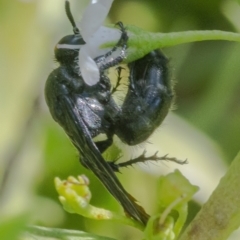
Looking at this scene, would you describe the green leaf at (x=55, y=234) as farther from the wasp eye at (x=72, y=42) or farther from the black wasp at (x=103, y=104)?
the wasp eye at (x=72, y=42)

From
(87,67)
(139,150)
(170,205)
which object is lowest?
(139,150)

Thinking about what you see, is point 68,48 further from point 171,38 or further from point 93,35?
point 171,38

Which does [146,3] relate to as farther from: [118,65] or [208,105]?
[118,65]

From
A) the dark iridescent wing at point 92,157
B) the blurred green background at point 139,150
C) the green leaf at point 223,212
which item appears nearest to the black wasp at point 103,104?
the dark iridescent wing at point 92,157

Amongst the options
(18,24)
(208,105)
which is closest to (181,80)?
(208,105)

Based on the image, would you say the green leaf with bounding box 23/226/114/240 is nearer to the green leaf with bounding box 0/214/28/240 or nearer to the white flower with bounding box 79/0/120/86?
the green leaf with bounding box 0/214/28/240

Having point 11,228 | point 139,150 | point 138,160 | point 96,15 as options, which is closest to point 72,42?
point 96,15
